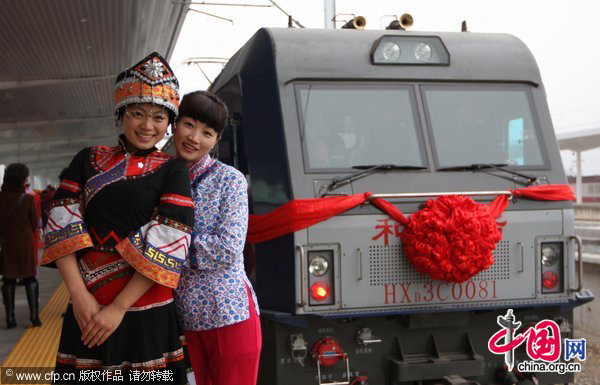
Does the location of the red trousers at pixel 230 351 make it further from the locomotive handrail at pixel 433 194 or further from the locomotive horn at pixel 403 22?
the locomotive horn at pixel 403 22

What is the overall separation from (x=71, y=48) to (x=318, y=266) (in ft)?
50.0

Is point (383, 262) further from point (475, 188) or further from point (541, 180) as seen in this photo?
point (541, 180)

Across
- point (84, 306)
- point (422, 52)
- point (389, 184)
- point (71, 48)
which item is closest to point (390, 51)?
point (422, 52)

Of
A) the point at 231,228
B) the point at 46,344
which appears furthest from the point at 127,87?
the point at 46,344

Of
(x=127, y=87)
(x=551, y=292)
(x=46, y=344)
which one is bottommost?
(x=46, y=344)

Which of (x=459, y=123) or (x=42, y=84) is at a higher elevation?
(x=42, y=84)

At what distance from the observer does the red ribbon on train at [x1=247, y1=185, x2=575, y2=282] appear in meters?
4.11

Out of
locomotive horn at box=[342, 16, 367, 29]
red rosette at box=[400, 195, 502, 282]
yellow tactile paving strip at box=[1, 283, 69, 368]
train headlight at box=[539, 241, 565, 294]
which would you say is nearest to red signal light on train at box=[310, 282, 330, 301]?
red rosette at box=[400, 195, 502, 282]

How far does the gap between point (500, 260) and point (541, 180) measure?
0.71m

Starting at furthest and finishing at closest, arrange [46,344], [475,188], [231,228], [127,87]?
[46,344]
[475,188]
[231,228]
[127,87]

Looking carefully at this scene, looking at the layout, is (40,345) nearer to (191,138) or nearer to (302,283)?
(302,283)

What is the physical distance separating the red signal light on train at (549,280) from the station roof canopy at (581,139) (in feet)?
88.7

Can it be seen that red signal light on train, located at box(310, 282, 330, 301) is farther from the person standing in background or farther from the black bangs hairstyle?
the person standing in background

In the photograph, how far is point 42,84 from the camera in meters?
21.1
